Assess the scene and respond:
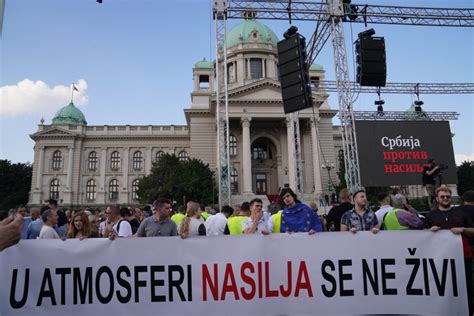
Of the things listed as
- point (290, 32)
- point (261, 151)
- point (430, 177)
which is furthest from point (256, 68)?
point (430, 177)

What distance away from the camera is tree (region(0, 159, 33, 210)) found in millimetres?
56819

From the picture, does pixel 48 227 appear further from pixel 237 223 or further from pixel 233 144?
pixel 233 144

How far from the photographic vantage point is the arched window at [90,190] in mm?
55375

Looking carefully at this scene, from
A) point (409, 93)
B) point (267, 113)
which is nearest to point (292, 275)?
point (409, 93)

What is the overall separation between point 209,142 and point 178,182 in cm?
1156

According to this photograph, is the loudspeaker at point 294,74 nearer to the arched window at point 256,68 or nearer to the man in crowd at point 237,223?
the man in crowd at point 237,223

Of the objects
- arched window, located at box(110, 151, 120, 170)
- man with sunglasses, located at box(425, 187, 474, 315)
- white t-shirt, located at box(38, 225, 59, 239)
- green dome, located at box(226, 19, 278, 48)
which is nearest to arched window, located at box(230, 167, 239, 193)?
arched window, located at box(110, 151, 120, 170)

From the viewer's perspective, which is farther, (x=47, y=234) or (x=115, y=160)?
(x=115, y=160)

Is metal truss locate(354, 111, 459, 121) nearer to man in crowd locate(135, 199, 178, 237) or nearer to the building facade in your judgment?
the building facade

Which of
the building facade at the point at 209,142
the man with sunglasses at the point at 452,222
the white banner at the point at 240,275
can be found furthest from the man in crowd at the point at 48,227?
the building facade at the point at 209,142

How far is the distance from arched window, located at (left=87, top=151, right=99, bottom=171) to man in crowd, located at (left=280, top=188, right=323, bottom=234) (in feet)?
182

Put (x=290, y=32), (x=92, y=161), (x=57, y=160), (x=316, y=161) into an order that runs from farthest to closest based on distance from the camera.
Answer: (x=92, y=161) < (x=57, y=160) < (x=316, y=161) < (x=290, y=32)

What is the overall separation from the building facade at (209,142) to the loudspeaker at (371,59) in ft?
94.7

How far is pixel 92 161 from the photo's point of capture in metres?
56.3
